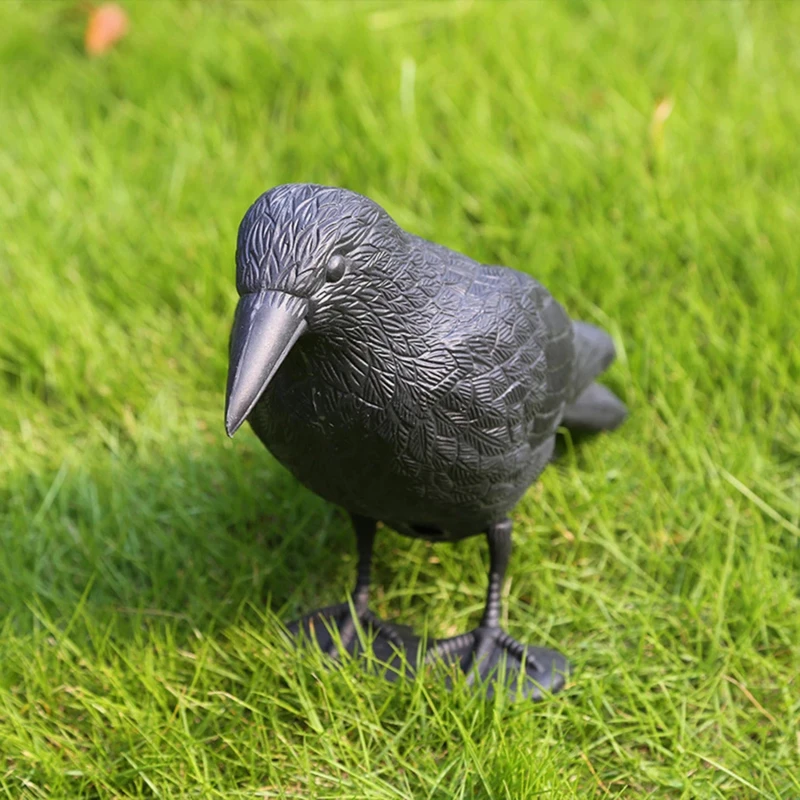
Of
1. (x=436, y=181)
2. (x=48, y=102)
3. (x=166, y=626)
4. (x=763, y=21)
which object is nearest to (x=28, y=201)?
(x=48, y=102)

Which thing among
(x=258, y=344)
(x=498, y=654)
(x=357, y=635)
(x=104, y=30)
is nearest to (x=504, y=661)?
(x=498, y=654)

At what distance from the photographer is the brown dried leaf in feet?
14.1

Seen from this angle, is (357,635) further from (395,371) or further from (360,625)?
(395,371)

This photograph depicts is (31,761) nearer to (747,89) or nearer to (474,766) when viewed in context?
(474,766)

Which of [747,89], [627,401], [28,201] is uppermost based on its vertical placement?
[747,89]

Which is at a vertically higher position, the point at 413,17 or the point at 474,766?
the point at 413,17

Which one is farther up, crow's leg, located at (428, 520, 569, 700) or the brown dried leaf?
the brown dried leaf

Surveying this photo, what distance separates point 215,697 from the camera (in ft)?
7.70

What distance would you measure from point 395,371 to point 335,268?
0.75 ft

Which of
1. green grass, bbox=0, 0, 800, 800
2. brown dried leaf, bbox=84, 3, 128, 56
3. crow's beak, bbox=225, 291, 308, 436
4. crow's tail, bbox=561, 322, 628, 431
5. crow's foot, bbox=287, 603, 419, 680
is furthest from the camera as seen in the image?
brown dried leaf, bbox=84, 3, 128, 56

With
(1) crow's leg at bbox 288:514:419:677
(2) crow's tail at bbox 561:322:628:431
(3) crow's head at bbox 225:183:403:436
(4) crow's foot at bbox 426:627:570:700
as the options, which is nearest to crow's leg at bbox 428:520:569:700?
(4) crow's foot at bbox 426:627:570:700

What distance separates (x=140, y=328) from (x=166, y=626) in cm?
118

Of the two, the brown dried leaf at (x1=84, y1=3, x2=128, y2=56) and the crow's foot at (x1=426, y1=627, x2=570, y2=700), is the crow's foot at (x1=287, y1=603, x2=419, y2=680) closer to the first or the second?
the crow's foot at (x1=426, y1=627, x2=570, y2=700)

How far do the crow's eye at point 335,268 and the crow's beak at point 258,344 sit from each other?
7 centimetres
